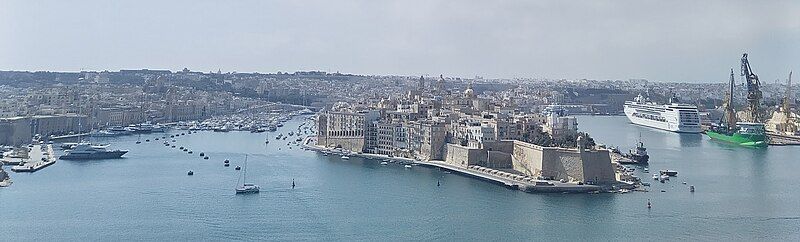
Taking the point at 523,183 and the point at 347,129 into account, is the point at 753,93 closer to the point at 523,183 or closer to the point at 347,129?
the point at 347,129

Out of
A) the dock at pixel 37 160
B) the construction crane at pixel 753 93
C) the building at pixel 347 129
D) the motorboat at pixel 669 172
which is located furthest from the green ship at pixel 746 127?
the dock at pixel 37 160

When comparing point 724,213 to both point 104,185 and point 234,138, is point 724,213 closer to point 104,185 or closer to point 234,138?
point 104,185

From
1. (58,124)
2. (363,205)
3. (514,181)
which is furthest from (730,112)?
(58,124)

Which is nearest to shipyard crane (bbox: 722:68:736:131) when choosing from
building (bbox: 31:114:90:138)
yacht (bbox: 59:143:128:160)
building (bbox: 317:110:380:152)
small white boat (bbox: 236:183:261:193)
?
building (bbox: 317:110:380:152)

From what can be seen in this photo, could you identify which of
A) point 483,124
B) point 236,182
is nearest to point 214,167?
point 236,182

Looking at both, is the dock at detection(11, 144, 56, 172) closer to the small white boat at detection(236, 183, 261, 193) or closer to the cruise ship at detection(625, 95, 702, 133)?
the small white boat at detection(236, 183, 261, 193)

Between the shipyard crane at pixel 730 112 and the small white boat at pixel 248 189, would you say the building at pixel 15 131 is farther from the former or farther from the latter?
the shipyard crane at pixel 730 112
